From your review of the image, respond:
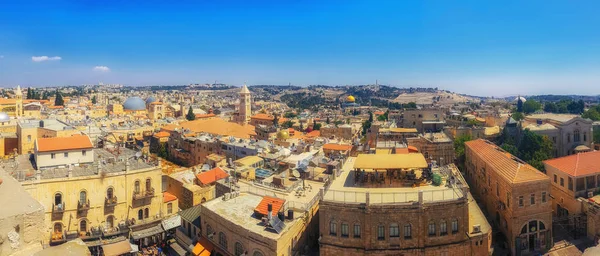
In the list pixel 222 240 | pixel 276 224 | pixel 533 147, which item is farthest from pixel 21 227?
pixel 533 147

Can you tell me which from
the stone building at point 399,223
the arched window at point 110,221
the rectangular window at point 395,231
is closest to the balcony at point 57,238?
the arched window at point 110,221

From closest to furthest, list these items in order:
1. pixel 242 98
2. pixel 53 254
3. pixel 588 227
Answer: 1. pixel 53 254
2. pixel 588 227
3. pixel 242 98

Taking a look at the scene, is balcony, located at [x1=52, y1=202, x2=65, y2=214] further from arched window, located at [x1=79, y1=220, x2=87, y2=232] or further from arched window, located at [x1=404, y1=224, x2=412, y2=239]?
arched window, located at [x1=404, y1=224, x2=412, y2=239]

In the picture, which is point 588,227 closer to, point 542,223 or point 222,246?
point 542,223

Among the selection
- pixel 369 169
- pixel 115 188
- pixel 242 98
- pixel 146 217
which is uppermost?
pixel 242 98

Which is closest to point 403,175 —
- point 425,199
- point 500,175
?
point 425,199

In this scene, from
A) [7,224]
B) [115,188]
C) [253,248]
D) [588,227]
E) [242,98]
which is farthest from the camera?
[242,98]

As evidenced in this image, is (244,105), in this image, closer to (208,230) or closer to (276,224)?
(208,230)
